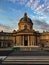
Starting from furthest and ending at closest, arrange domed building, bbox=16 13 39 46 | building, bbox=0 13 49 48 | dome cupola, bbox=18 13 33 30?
dome cupola, bbox=18 13 33 30 < building, bbox=0 13 49 48 < domed building, bbox=16 13 39 46

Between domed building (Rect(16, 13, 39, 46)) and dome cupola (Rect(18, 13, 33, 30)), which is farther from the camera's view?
dome cupola (Rect(18, 13, 33, 30))

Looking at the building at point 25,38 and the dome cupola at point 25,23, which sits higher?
the dome cupola at point 25,23

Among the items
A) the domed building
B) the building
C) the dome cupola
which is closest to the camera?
the domed building

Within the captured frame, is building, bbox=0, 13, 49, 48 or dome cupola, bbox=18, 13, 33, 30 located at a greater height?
dome cupola, bbox=18, 13, 33, 30

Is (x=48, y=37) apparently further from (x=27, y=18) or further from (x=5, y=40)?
(x=5, y=40)

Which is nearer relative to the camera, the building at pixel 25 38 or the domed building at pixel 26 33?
the domed building at pixel 26 33

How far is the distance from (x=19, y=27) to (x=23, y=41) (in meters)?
8.95

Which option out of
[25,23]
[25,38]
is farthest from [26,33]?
[25,23]

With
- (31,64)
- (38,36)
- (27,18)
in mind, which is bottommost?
(31,64)

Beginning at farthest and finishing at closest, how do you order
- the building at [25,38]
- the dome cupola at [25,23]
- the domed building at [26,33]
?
the dome cupola at [25,23]
the building at [25,38]
the domed building at [26,33]

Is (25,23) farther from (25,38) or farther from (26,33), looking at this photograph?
(25,38)

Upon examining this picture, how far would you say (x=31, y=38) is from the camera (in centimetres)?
11650

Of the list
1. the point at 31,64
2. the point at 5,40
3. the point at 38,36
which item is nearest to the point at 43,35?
the point at 38,36

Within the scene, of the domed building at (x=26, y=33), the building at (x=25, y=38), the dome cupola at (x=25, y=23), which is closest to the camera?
the domed building at (x=26, y=33)
